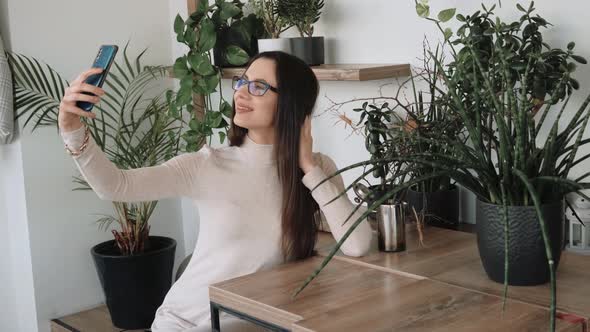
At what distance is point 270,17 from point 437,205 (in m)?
1.14

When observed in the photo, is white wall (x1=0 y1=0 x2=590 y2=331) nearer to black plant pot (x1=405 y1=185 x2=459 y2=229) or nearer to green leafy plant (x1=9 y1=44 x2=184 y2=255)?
green leafy plant (x1=9 y1=44 x2=184 y2=255)

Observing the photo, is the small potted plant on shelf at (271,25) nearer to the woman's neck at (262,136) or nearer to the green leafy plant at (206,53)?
the green leafy plant at (206,53)

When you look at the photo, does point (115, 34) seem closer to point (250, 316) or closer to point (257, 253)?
point (257, 253)

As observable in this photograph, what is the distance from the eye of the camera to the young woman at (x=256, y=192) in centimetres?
230

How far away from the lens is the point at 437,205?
262cm

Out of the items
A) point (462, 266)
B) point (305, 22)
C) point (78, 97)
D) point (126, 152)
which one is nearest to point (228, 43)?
point (305, 22)

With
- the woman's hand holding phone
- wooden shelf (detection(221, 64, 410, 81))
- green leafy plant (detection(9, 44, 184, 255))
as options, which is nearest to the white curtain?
green leafy plant (detection(9, 44, 184, 255))

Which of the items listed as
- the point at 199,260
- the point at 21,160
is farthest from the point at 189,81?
the point at 199,260

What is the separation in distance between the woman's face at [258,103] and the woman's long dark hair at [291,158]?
0.06 feet

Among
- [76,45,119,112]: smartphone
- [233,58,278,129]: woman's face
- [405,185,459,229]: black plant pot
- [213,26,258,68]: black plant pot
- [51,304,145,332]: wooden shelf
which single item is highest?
[213,26,258,68]: black plant pot

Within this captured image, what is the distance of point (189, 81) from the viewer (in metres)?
3.49

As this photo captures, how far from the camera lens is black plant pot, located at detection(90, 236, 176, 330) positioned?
11.7ft

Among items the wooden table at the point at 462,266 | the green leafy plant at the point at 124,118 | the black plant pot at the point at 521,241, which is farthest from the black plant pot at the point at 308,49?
the black plant pot at the point at 521,241

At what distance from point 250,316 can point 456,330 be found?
506 millimetres
